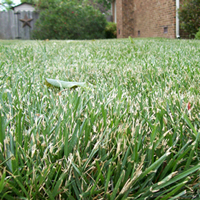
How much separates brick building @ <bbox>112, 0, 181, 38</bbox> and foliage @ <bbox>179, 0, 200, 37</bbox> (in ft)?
2.05

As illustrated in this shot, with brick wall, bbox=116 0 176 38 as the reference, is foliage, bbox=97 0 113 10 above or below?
above

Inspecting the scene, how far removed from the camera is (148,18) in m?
12.9

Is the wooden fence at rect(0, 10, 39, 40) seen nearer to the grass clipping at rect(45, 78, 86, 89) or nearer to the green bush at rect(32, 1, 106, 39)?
the green bush at rect(32, 1, 106, 39)

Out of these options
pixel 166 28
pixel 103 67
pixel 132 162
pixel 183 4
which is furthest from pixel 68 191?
pixel 166 28

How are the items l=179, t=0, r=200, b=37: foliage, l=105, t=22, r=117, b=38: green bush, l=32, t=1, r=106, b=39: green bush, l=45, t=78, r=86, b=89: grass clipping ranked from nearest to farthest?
l=45, t=78, r=86, b=89: grass clipping → l=179, t=0, r=200, b=37: foliage → l=32, t=1, r=106, b=39: green bush → l=105, t=22, r=117, b=38: green bush

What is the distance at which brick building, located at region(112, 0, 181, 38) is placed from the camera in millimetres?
10281

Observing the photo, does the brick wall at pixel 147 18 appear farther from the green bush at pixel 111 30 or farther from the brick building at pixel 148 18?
the green bush at pixel 111 30

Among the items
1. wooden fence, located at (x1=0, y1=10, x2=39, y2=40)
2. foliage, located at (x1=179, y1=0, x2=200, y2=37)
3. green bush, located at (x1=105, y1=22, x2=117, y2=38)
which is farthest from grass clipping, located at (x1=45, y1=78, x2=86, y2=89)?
green bush, located at (x1=105, y1=22, x2=117, y2=38)

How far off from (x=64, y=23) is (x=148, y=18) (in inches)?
233

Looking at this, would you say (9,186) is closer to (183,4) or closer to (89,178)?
(89,178)

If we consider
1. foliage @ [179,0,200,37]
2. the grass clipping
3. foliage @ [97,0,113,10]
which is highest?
foliage @ [97,0,113,10]

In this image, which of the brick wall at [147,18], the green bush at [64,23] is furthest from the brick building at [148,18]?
the green bush at [64,23]

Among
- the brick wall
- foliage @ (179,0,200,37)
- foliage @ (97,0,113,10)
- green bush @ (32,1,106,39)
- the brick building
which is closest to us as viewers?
foliage @ (179,0,200,37)

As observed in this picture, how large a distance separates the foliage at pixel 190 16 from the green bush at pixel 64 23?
8077 millimetres
